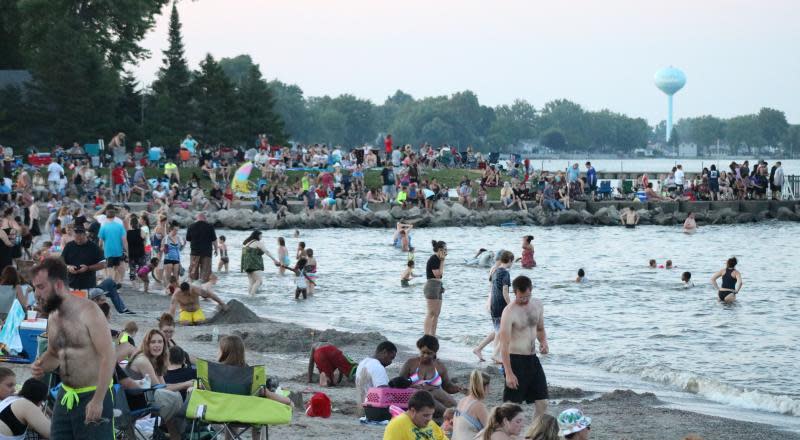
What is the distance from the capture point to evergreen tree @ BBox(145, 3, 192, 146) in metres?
54.0

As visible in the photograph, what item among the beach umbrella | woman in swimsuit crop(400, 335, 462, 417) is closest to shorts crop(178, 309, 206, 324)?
woman in swimsuit crop(400, 335, 462, 417)

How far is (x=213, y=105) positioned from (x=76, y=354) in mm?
51933

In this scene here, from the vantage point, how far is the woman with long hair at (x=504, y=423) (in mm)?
8055

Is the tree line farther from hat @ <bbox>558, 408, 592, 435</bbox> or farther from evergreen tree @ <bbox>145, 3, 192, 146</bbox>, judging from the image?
hat @ <bbox>558, 408, 592, 435</bbox>

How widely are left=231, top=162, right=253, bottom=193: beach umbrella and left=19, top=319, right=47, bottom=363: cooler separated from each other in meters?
36.0

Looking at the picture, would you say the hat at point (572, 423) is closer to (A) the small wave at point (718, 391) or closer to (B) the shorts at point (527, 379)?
(B) the shorts at point (527, 379)

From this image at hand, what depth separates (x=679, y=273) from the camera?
34.9m

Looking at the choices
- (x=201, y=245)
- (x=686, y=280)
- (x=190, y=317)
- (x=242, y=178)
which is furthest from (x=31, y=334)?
(x=242, y=178)

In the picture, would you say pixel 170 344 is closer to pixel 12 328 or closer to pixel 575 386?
pixel 12 328

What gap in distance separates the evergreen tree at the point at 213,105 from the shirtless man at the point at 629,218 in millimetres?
19846

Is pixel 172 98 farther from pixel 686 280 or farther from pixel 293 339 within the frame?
pixel 293 339

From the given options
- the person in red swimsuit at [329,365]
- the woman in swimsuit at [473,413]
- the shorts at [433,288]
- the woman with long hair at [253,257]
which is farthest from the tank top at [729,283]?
the woman in swimsuit at [473,413]

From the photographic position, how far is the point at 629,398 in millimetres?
14297

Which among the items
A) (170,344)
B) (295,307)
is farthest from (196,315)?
(170,344)
